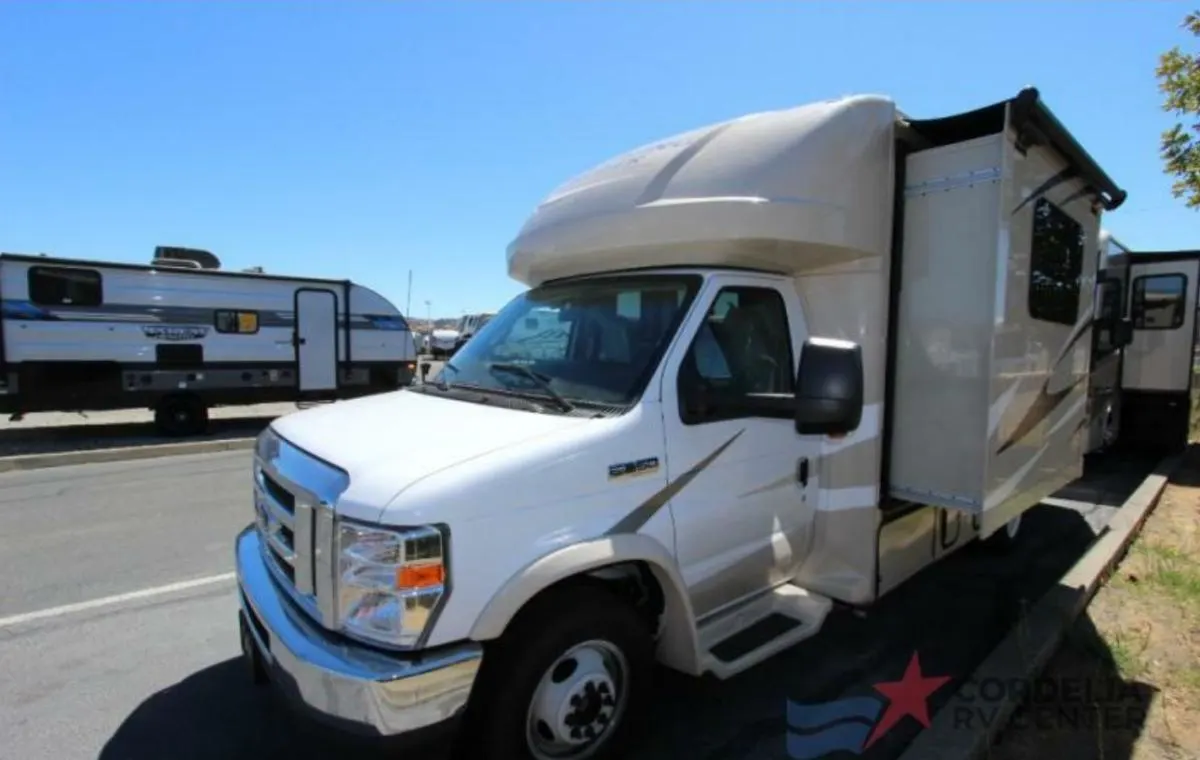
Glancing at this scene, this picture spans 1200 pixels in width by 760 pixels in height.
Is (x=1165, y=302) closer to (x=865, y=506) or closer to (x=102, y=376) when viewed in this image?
(x=865, y=506)

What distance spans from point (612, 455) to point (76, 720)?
2.89m

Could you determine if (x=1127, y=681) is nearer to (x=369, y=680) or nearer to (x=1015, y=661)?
(x=1015, y=661)

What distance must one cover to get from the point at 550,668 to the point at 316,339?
12329 millimetres

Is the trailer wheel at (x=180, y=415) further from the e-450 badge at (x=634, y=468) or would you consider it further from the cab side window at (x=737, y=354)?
the e-450 badge at (x=634, y=468)

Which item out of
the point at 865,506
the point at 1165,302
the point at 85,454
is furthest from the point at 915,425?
the point at 85,454

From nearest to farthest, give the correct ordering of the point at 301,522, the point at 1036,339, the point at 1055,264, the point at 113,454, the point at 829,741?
the point at 301,522, the point at 829,741, the point at 1036,339, the point at 1055,264, the point at 113,454

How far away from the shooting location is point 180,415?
12.0 metres

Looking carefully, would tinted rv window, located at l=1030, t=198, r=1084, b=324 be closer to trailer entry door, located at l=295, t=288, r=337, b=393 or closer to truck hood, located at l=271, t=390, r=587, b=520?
truck hood, located at l=271, t=390, r=587, b=520

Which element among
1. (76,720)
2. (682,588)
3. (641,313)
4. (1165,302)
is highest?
(1165,302)

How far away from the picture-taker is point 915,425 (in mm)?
3725

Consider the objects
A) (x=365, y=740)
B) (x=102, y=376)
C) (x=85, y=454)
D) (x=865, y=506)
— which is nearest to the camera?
(x=365, y=740)

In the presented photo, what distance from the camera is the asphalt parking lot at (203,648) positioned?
308 centimetres

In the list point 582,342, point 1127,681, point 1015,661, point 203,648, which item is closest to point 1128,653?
point 1127,681

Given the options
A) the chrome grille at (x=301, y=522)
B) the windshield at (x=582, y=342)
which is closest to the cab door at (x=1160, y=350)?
the windshield at (x=582, y=342)
